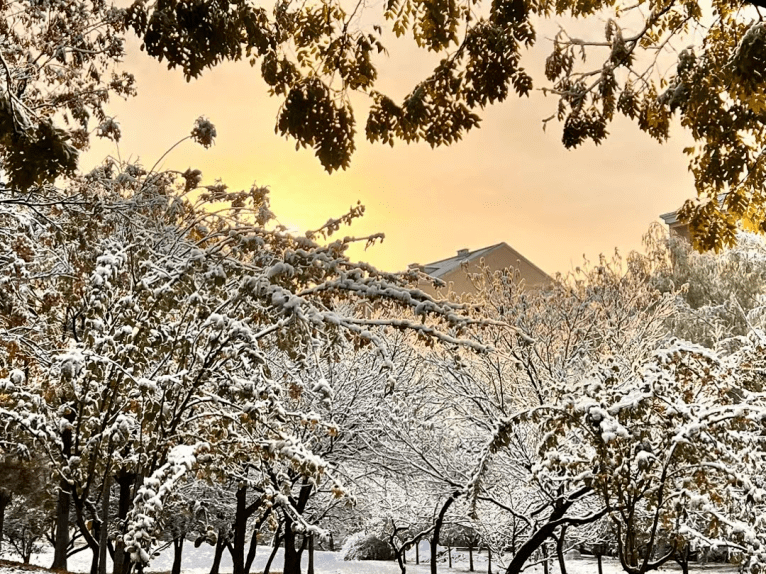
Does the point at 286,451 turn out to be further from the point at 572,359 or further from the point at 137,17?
the point at 572,359

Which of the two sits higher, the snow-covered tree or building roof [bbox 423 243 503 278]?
building roof [bbox 423 243 503 278]

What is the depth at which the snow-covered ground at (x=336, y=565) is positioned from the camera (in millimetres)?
25055

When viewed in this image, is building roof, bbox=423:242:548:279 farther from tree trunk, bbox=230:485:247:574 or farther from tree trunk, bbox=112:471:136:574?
tree trunk, bbox=112:471:136:574

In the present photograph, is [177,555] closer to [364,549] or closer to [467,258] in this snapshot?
[364,549]

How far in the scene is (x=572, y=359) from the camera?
15.3 meters

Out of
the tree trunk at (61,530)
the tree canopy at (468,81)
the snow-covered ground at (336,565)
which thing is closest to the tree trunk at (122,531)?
the tree canopy at (468,81)

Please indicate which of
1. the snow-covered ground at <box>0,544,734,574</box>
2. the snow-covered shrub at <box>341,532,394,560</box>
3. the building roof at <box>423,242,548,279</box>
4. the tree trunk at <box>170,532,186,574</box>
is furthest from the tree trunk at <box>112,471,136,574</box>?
the building roof at <box>423,242,548,279</box>

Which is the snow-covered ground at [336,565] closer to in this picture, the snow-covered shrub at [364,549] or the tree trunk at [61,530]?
the snow-covered shrub at [364,549]

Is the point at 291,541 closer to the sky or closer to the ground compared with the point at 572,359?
closer to the ground

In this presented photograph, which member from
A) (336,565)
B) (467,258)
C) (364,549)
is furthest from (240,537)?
(467,258)

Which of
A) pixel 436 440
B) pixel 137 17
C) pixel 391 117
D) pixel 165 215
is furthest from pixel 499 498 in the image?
pixel 137 17

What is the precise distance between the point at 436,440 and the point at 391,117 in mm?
11708

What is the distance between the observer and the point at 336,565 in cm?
2731

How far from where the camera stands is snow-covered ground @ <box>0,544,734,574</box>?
25055 mm
